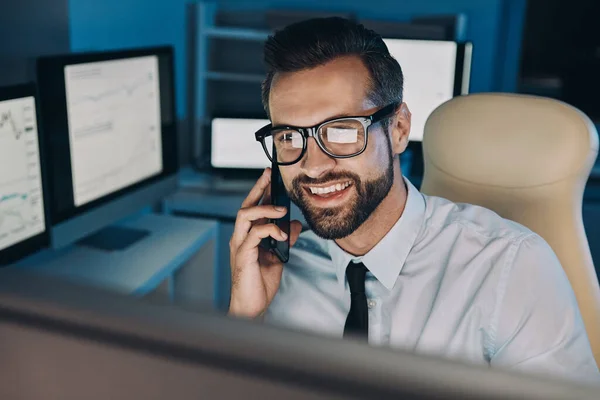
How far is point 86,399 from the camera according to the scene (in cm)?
28

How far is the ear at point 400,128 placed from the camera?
1.11m

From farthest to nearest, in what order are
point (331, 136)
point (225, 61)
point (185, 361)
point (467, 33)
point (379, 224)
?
point (467, 33) → point (225, 61) → point (379, 224) → point (331, 136) → point (185, 361)

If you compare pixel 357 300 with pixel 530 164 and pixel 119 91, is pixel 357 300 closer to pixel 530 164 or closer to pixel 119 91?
pixel 530 164

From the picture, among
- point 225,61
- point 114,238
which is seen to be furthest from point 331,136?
point 225,61

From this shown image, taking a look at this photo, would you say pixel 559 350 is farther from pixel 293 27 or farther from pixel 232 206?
pixel 232 206

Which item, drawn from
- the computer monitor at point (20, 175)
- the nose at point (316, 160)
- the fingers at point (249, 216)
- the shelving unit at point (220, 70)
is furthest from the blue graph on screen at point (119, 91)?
the shelving unit at point (220, 70)

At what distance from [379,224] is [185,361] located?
0.89 m

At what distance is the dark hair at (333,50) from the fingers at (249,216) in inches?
9.0

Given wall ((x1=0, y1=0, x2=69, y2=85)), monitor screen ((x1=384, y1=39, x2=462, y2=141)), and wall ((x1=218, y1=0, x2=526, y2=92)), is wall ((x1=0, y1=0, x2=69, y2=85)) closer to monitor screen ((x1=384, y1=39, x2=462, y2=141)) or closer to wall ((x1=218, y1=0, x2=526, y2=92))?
monitor screen ((x1=384, y1=39, x2=462, y2=141))

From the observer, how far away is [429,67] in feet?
7.57

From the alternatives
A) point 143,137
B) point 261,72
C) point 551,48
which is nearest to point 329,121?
point 143,137

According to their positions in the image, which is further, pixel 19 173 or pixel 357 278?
pixel 19 173

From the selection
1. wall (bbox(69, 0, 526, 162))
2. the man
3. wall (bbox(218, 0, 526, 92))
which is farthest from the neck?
wall (bbox(218, 0, 526, 92))

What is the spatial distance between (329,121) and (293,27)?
205 mm
